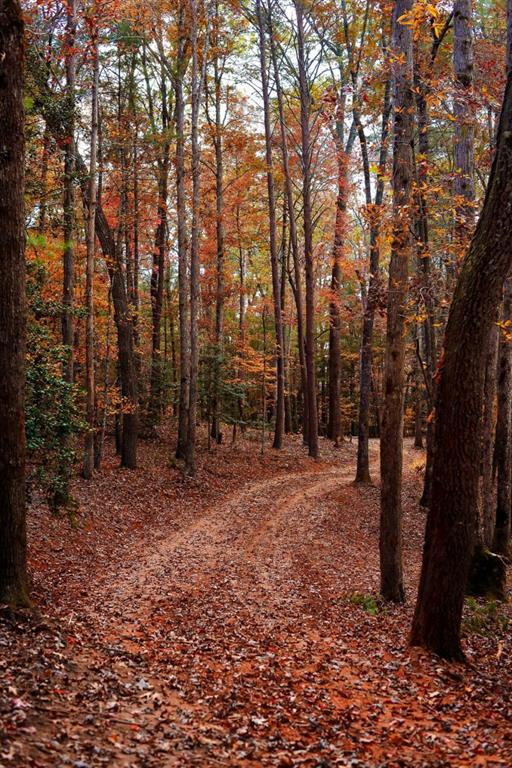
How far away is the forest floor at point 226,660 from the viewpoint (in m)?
4.49

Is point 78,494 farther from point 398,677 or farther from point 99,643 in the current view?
point 398,677

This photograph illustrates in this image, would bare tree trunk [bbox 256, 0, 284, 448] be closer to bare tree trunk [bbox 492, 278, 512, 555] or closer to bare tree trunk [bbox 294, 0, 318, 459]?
Result: bare tree trunk [bbox 294, 0, 318, 459]

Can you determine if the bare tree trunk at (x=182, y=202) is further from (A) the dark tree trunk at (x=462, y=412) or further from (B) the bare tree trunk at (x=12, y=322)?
(A) the dark tree trunk at (x=462, y=412)

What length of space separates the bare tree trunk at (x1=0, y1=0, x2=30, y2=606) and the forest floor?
24.7 inches

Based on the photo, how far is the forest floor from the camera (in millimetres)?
4488

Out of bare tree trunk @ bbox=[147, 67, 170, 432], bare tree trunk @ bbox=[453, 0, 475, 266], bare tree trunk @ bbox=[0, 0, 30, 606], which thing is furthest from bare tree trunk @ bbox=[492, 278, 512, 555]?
bare tree trunk @ bbox=[147, 67, 170, 432]

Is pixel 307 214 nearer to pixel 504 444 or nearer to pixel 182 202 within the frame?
pixel 182 202

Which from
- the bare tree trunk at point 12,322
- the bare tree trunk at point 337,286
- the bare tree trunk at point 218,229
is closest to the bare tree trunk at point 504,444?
the bare tree trunk at point 12,322

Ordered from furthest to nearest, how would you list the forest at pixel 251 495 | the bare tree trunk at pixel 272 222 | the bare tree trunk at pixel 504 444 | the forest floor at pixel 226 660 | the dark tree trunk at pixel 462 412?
the bare tree trunk at pixel 272 222 < the bare tree trunk at pixel 504 444 < the dark tree trunk at pixel 462 412 < the forest at pixel 251 495 < the forest floor at pixel 226 660

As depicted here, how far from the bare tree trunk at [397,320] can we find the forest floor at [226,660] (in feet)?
2.92

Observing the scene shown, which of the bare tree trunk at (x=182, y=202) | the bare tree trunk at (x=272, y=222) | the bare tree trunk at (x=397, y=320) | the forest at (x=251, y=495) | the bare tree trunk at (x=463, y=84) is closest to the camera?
the forest at (x=251, y=495)

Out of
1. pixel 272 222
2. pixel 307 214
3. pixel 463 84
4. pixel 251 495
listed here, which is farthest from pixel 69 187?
pixel 307 214

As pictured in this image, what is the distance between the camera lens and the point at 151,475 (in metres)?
17.5

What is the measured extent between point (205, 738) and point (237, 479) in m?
14.9
